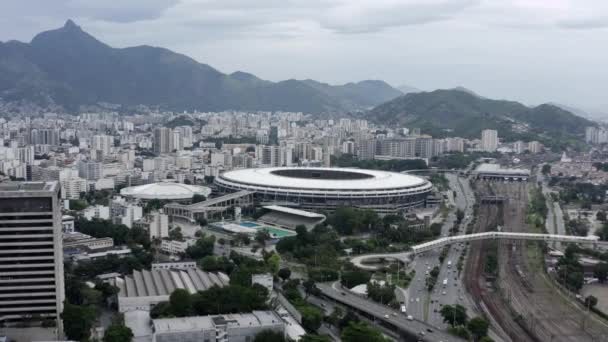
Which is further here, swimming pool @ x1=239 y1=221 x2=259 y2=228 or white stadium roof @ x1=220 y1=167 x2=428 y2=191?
white stadium roof @ x1=220 y1=167 x2=428 y2=191

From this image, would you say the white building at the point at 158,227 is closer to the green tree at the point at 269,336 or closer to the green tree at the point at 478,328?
the green tree at the point at 269,336

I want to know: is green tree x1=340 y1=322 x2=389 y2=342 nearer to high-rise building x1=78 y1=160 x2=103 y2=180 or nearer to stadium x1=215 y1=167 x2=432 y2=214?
stadium x1=215 y1=167 x2=432 y2=214

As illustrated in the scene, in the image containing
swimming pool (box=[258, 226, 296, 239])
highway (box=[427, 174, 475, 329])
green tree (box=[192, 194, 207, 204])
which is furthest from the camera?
green tree (box=[192, 194, 207, 204])

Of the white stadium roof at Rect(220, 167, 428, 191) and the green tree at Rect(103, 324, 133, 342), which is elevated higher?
the white stadium roof at Rect(220, 167, 428, 191)

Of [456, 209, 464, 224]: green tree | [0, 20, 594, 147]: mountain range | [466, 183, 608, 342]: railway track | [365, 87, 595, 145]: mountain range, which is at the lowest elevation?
[466, 183, 608, 342]: railway track

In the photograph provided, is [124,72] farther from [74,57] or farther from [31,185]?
[31,185]

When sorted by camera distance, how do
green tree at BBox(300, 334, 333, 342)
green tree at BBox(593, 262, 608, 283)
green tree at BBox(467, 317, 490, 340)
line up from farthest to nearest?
green tree at BBox(593, 262, 608, 283) < green tree at BBox(467, 317, 490, 340) < green tree at BBox(300, 334, 333, 342)

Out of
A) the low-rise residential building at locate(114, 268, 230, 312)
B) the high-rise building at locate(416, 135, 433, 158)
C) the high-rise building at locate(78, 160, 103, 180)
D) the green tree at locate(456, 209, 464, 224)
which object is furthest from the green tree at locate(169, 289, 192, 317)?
the high-rise building at locate(416, 135, 433, 158)
